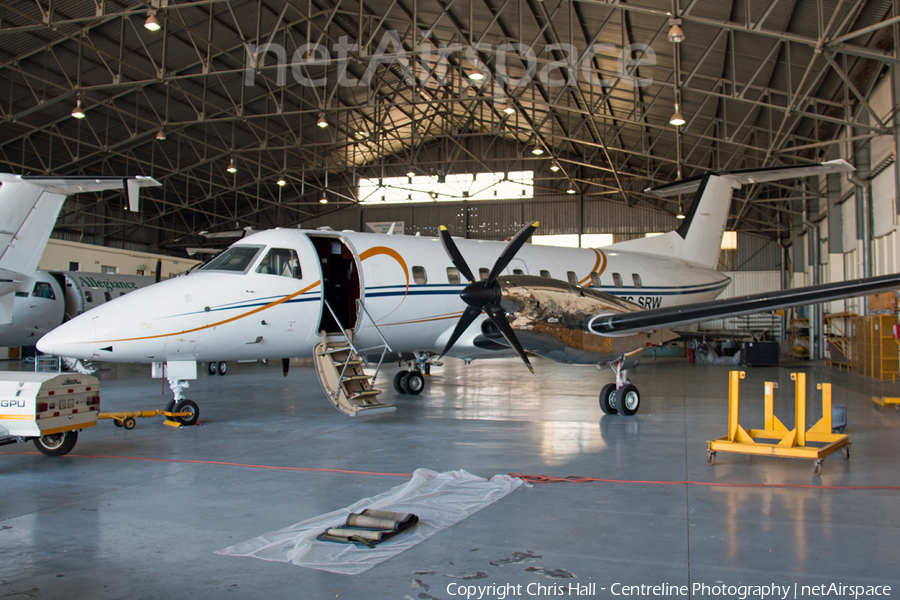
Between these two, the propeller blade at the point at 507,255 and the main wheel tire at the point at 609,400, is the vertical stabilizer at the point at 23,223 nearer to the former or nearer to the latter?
the propeller blade at the point at 507,255

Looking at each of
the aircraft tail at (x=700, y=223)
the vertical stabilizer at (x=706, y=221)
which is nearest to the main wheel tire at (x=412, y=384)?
the aircraft tail at (x=700, y=223)

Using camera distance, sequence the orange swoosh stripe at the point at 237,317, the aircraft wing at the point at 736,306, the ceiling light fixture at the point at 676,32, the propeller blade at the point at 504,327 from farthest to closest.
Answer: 1. the ceiling light fixture at the point at 676,32
2. the propeller blade at the point at 504,327
3. the orange swoosh stripe at the point at 237,317
4. the aircraft wing at the point at 736,306

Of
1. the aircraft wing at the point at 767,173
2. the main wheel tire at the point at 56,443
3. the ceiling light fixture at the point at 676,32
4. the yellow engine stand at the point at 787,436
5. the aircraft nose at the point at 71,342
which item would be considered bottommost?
the main wheel tire at the point at 56,443

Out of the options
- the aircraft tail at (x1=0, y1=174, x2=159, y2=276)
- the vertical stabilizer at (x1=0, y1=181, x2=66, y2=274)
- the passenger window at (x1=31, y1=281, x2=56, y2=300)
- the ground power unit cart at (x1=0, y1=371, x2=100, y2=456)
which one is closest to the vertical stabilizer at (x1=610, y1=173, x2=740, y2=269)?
the aircraft tail at (x1=0, y1=174, x2=159, y2=276)

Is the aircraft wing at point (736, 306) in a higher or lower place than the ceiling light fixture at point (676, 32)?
lower

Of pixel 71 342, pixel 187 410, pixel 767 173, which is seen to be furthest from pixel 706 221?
pixel 71 342

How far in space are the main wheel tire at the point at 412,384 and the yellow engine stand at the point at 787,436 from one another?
8865 mm

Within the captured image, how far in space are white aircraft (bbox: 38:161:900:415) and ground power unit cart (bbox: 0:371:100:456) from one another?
1.64 meters

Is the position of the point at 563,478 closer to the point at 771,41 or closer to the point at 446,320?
the point at 446,320

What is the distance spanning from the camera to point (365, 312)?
12008mm

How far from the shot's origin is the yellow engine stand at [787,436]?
6.98m

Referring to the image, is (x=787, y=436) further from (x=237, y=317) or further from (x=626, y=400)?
(x=237, y=317)

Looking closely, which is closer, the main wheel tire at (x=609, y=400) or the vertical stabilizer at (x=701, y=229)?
the main wheel tire at (x=609, y=400)

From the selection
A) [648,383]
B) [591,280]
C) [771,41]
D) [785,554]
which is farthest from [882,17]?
[785,554]
